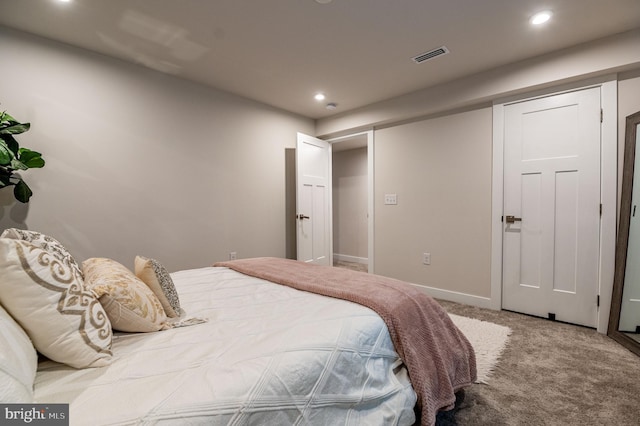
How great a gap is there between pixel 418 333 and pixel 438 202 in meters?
2.39

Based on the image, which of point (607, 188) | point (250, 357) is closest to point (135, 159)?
point (250, 357)

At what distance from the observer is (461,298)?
324cm

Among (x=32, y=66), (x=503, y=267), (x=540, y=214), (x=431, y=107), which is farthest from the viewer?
(x=431, y=107)

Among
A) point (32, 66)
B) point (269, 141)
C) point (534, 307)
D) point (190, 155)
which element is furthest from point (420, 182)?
point (32, 66)

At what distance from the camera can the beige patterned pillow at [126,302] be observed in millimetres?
1052

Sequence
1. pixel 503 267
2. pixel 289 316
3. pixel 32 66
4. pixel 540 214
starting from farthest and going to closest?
pixel 503 267 < pixel 540 214 < pixel 32 66 < pixel 289 316

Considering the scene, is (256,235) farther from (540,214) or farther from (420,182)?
(540,214)

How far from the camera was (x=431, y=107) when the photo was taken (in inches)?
129

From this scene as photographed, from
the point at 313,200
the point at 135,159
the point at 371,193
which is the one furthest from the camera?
the point at 313,200

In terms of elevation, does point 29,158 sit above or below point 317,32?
below

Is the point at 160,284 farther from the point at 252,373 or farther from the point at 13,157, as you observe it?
the point at 13,157

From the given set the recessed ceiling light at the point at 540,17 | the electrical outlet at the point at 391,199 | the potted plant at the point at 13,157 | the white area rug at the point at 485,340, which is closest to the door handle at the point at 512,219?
the white area rug at the point at 485,340

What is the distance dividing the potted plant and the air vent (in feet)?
10.3

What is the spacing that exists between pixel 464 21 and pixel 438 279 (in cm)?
262
